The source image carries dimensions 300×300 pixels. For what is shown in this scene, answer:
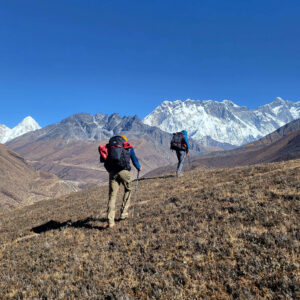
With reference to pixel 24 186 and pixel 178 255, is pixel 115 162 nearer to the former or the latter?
pixel 178 255

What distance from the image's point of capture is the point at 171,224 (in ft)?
29.4

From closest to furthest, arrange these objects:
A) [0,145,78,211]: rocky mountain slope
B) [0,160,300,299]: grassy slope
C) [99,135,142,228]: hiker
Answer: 1. [0,160,300,299]: grassy slope
2. [99,135,142,228]: hiker
3. [0,145,78,211]: rocky mountain slope

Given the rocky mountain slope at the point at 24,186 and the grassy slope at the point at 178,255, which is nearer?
the grassy slope at the point at 178,255

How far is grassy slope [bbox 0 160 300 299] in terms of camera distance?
5215mm

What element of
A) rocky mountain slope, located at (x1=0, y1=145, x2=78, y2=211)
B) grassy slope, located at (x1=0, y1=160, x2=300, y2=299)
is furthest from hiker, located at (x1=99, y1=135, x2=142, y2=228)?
rocky mountain slope, located at (x1=0, y1=145, x2=78, y2=211)

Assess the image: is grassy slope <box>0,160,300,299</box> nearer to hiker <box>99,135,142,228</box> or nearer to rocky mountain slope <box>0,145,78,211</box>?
hiker <box>99,135,142,228</box>

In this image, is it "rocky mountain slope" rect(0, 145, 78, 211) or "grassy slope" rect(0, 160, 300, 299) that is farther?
"rocky mountain slope" rect(0, 145, 78, 211)

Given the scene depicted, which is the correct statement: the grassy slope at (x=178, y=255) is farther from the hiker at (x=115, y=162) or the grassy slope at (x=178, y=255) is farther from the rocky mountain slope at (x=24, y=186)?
the rocky mountain slope at (x=24, y=186)

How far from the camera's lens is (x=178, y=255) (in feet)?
21.5

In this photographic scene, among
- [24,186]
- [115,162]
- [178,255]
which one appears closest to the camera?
[178,255]

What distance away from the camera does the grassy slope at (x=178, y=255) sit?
5.21 metres

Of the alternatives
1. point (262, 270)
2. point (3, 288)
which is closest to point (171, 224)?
point (262, 270)

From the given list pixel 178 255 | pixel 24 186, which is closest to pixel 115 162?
pixel 178 255

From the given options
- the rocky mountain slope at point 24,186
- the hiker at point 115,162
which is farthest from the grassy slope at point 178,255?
the rocky mountain slope at point 24,186
